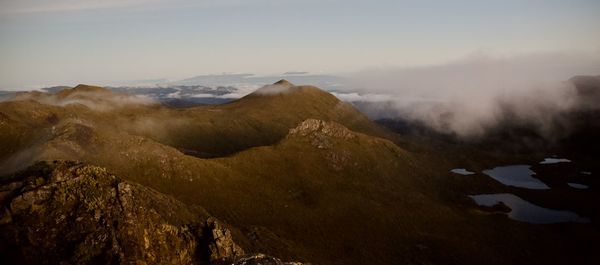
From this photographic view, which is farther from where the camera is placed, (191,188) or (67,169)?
(191,188)

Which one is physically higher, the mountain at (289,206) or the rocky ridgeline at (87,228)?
the rocky ridgeline at (87,228)

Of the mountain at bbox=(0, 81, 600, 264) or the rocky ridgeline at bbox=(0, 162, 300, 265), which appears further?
the mountain at bbox=(0, 81, 600, 264)

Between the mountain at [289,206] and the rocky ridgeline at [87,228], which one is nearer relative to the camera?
the rocky ridgeline at [87,228]

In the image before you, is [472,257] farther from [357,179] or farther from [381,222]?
[357,179]

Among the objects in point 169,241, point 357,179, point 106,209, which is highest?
point 106,209

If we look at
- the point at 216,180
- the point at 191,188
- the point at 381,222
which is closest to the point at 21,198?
the point at 191,188

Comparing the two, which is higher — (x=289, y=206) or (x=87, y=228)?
(x=87, y=228)

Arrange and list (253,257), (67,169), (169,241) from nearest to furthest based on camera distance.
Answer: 1. (253,257)
2. (169,241)
3. (67,169)

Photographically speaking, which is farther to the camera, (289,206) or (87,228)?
(289,206)
